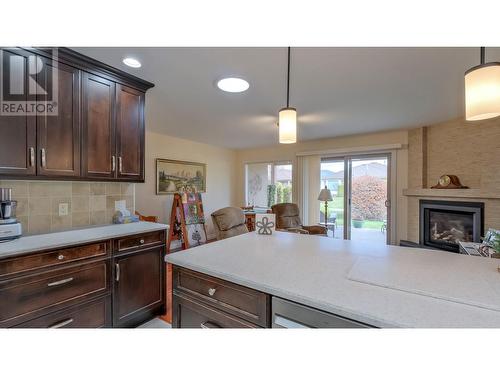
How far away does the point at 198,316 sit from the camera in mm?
1128

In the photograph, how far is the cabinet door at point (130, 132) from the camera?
2.11 m

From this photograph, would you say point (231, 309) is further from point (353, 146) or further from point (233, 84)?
point (353, 146)

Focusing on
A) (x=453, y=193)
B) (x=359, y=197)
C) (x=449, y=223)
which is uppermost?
(x=453, y=193)

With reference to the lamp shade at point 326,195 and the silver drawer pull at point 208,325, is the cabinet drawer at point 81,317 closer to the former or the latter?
the silver drawer pull at point 208,325

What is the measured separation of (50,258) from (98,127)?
44.3 inches

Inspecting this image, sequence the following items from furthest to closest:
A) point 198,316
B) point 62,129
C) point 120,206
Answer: point 120,206, point 62,129, point 198,316

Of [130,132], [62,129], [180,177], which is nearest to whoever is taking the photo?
[62,129]

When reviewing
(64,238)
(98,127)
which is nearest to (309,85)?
(98,127)

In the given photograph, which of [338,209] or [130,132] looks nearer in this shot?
[130,132]

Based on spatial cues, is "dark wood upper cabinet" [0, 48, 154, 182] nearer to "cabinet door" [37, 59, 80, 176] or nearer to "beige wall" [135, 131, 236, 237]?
"cabinet door" [37, 59, 80, 176]

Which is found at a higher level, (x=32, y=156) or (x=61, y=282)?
(x=32, y=156)

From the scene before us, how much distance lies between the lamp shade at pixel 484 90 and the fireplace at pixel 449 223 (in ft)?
10.8

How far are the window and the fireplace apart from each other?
2658mm
